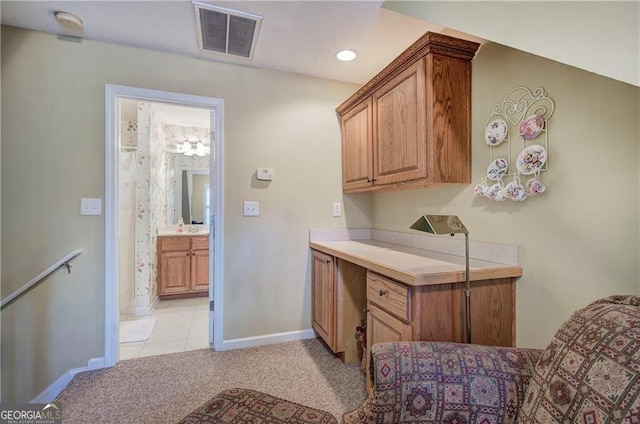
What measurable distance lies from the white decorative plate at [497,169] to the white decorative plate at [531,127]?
150mm

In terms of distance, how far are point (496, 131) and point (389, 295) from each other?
40.6 inches

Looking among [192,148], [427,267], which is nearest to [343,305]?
[427,267]

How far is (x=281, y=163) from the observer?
248 centimetres

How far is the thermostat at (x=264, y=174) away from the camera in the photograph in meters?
2.39

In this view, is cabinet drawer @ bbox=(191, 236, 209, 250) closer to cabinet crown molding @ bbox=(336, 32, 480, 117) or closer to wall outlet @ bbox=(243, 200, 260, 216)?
wall outlet @ bbox=(243, 200, 260, 216)

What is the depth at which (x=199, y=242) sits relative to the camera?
3.76m

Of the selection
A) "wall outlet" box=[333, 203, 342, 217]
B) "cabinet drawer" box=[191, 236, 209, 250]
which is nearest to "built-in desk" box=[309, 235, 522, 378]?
"wall outlet" box=[333, 203, 342, 217]

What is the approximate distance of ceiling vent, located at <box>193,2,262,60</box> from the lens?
172 centimetres

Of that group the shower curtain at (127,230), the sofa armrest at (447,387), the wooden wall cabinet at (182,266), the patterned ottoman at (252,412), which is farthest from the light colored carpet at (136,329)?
the sofa armrest at (447,387)

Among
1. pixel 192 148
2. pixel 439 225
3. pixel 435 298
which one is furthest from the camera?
pixel 192 148

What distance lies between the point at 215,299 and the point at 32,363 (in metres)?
1.12

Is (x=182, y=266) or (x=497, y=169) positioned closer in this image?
(x=497, y=169)

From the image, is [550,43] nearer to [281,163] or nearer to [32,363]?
[281,163]

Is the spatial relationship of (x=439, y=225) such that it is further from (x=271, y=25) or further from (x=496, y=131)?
(x=271, y=25)
